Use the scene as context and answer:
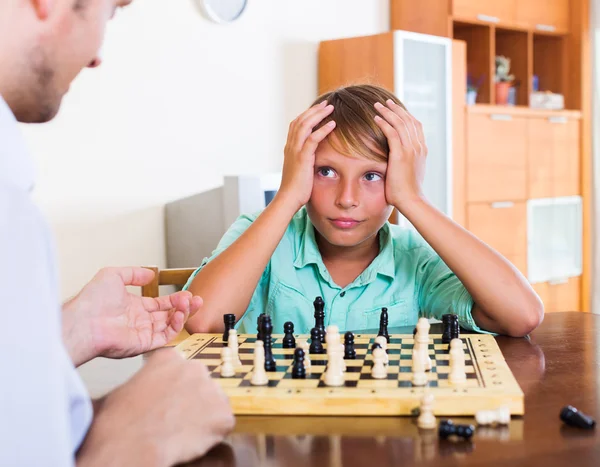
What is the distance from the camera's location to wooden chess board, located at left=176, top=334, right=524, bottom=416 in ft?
3.44

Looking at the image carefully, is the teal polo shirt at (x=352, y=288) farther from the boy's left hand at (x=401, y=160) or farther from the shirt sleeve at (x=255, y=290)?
the boy's left hand at (x=401, y=160)

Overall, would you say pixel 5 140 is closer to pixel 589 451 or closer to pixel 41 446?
pixel 41 446

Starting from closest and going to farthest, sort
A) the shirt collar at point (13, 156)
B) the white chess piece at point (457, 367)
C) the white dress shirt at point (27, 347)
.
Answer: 1. the white dress shirt at point (27, 347)
2. the shirt collar at point (13, 156)
3. the white chess piece at point (457, 367)

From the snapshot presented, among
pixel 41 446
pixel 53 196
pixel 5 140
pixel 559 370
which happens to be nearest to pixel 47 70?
pixel 5 140

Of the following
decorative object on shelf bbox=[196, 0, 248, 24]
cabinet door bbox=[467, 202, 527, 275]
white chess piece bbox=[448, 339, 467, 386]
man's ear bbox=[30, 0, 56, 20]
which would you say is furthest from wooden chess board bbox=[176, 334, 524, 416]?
cabinet door bbox=[467, 202, 527, 275]

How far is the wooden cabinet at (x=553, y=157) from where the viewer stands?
17.7ft

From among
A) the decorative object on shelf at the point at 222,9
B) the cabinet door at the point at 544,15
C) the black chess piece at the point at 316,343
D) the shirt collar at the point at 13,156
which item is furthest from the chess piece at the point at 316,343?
the cabinet door at the point at 544,15

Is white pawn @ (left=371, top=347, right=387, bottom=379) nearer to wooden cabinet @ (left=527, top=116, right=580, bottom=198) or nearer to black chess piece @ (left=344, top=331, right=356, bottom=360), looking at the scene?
black chess piece @ (left=344, top=331, right=356, bottom=360)

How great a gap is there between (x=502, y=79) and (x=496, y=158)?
0.71 m

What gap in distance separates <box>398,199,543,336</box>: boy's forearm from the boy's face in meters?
0.08

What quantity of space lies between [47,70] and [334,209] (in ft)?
3.30

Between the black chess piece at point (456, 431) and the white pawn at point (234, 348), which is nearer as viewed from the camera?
the black chess piece at point (456, 431)

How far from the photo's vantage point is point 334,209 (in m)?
1.81

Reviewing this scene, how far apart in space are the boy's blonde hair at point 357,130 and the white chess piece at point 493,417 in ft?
2.97
